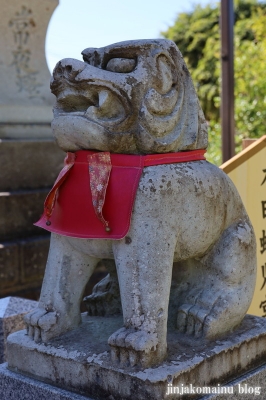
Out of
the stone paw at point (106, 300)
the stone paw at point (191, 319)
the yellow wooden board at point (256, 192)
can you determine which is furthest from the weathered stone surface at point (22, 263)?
the stone paw at point (191, 319)

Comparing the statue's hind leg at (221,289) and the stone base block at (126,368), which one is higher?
the statue's hind leg at (221,289)

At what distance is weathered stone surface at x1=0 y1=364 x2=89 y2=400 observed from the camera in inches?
70.6

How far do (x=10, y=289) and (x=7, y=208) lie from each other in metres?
0.55

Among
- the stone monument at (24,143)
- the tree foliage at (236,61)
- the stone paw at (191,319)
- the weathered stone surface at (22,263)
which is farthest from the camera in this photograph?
the tree foliage at (236,61)

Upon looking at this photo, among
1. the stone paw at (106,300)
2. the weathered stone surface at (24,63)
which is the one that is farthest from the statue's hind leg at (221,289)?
the weathered stone surface at (24,63)

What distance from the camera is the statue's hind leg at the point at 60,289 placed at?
6.31 ft

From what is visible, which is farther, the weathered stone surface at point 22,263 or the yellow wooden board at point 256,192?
the weathered stone surface at point 22,263

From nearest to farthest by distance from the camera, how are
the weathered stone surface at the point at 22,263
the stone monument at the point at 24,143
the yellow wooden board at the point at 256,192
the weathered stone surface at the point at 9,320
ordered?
1. the weathered stone surface at the point at 9,320
2. the yellow wooden board at the point at 256,192
3. the weathered stone surface at the point at 22,263
4. the stone monument at the point at 24,143

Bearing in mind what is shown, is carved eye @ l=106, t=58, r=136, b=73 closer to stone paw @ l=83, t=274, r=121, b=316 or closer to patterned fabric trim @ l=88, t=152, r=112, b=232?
patterned fabric trim @ l=88, t=152, r=112, b=232

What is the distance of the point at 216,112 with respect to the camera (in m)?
15.6

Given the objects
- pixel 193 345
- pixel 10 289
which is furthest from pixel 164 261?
pixel 10 289

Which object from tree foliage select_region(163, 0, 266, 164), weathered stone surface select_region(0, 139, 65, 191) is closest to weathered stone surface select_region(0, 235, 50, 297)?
weathered stone surface select_region(0, 139, 65, 191)

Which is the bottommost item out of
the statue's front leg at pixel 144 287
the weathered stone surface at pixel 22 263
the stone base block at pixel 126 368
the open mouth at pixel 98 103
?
the weathered stone surface at pixel 22 263

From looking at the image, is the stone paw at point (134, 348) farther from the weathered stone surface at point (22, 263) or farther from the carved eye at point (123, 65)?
the weathered stone surface at point (22, 263)
